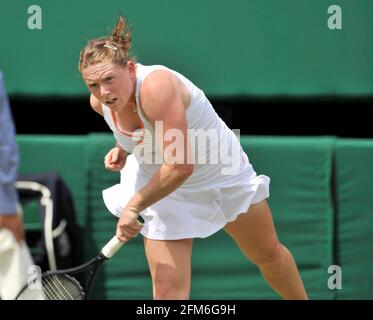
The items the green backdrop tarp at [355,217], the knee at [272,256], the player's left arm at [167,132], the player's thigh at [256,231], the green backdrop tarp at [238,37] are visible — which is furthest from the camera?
the green backdrop tarp at [238,37]

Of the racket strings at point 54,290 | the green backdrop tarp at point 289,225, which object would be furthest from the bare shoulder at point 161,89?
the green backdrop tarp at point 289,225

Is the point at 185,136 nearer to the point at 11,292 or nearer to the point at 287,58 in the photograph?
the point at 11,292

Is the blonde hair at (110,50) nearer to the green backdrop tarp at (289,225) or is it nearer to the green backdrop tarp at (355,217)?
the green backdrop tarp at (289,225)

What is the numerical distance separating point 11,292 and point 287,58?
200cm

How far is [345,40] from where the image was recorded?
19.1ft

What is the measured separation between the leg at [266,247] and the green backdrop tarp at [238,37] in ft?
4.51

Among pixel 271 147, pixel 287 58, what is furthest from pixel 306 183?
pixel 287 58

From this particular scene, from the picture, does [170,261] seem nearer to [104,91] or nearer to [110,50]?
[104,91]

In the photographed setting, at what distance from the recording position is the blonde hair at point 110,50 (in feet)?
13.9

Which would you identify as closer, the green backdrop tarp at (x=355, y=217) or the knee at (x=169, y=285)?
the knee at (x=169, y=285)

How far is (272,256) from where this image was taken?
4750 mm

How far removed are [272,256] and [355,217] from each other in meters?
1.11

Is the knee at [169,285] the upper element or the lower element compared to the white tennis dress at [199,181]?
lower

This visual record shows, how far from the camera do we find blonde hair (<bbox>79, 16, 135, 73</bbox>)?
13.9 feet
